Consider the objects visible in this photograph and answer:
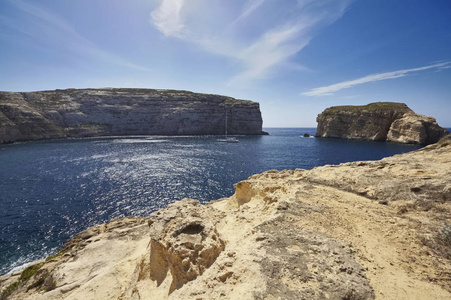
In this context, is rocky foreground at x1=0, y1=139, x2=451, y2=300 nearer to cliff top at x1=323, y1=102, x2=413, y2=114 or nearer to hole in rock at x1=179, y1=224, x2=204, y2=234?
hole in rock at x1=179, y1=224, x2=204, y2=234

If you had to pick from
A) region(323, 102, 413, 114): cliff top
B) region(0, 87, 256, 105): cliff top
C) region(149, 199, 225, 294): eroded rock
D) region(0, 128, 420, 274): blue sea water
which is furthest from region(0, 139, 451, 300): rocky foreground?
region(0, 87, 256, 105): cliff top

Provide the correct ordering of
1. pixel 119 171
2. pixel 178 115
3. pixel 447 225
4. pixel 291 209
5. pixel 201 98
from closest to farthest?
pixel 447 225
pixel 291 209
pixel 119 171
pixel 178 115
pixel 201 98

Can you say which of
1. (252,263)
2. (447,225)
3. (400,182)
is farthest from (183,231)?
(400,182)

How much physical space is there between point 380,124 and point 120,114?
15682 cm

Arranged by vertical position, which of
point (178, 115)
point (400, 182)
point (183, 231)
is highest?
point (178, 115)

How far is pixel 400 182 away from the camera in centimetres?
1146

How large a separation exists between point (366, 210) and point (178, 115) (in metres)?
138

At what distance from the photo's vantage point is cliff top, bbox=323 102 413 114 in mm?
99100

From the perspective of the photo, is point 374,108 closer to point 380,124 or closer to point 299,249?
point 380,124

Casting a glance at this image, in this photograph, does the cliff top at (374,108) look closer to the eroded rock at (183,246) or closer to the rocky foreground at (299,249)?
the rocky foreground at (299,249)

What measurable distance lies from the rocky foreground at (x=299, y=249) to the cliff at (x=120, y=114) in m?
126

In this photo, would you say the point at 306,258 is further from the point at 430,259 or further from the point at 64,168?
the point at 64,168

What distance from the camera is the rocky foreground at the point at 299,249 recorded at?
6133mm

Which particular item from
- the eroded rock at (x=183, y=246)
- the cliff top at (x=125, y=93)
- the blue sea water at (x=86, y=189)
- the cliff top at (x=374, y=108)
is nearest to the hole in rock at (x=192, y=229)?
the eroded rock at (x=183, y=246)
